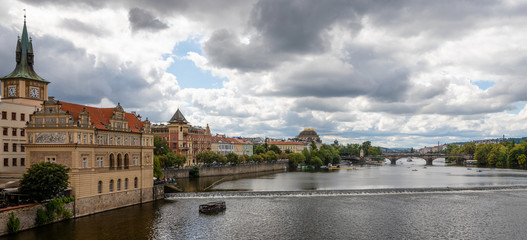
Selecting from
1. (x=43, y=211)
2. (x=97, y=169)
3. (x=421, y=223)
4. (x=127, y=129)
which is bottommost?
(x=421, y=223)

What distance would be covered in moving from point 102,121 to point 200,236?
77.0 ft

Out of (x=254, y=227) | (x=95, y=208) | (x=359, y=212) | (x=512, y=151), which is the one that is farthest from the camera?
(x=512, y=151)

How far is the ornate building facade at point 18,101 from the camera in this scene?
55.0 meters

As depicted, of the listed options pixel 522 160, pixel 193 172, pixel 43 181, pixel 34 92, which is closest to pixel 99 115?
pixel 34 92

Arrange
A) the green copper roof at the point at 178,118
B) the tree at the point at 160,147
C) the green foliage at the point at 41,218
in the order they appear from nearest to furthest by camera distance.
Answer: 1. the green foliage at the point at 41,218
2. the tree at the point at 160,147
3. the green copper roof at the point at 178,118

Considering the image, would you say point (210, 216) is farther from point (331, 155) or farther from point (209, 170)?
point (331, 155)

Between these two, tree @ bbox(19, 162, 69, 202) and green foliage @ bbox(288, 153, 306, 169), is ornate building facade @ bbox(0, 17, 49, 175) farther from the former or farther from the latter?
green foliage @ bbox(288, 153, 306, 169)

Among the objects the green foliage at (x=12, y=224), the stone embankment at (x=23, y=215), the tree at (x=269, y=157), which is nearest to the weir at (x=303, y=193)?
the stone embankment at (x=23, y=215)

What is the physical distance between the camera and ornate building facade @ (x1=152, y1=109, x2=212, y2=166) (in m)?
127

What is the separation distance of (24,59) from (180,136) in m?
70.5

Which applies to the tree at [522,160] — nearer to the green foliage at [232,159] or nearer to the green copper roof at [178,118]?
the green foliage at [232,159]

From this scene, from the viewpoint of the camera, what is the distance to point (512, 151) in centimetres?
16750

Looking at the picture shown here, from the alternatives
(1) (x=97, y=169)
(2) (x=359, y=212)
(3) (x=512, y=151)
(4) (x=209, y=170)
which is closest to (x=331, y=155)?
(3) (x=512, y=151)

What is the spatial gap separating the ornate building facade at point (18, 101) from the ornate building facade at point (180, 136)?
216 ft
